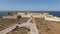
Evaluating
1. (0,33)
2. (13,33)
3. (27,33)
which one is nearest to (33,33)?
(27,33)

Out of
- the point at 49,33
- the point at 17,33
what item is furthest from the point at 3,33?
the point at 49,33

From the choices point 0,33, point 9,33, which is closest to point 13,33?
point 9,33

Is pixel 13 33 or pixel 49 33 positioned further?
pixel 49 33

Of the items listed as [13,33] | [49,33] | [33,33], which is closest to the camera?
[33,33]

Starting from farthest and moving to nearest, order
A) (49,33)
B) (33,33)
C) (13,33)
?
1. (49,33)
2. (13,33)
3. (33,33)

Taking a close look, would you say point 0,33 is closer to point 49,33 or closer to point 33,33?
point 33,33

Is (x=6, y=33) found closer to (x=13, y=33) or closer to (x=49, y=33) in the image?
(x=13, y=33)

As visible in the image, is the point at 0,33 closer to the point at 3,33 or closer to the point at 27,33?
the point at 3,33

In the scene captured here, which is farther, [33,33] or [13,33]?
[13,33]
